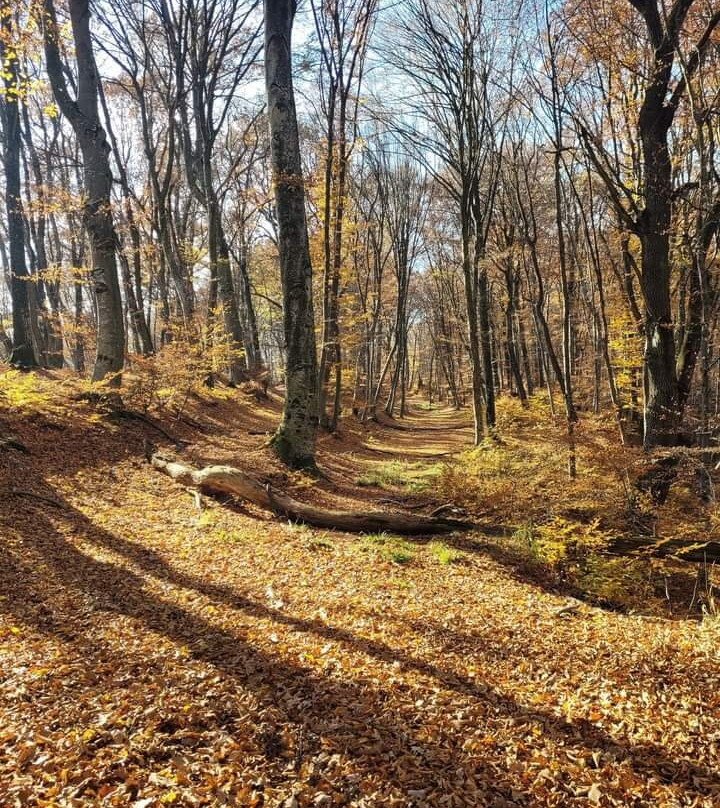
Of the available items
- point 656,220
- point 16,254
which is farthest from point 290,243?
point 16,254

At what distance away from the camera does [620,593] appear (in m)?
5.54

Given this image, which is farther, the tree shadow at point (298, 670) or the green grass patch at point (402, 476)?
the green grass patch at point (402, 476)

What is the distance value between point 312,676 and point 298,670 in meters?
0.12

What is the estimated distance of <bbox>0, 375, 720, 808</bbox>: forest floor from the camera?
242 centimetres

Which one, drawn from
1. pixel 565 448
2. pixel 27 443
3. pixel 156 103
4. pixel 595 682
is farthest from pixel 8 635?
pixel 156 103

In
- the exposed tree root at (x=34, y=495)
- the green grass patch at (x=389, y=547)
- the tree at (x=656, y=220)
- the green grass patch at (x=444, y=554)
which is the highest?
the tree at (x=656, y=220)

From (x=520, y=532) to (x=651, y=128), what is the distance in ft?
24.3

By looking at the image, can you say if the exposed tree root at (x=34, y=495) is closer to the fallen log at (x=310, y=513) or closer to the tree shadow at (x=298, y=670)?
the tree shadow at (x=298, y=670)

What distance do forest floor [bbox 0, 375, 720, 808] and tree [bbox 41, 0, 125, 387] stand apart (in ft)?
14.2

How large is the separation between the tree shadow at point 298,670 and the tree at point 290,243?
4136mm

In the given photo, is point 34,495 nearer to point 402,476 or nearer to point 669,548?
point 402,476

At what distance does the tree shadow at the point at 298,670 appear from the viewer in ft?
8.66

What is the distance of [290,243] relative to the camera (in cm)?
853

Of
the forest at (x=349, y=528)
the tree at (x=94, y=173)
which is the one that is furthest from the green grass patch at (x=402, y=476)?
the tree at (x=94, y=173)
